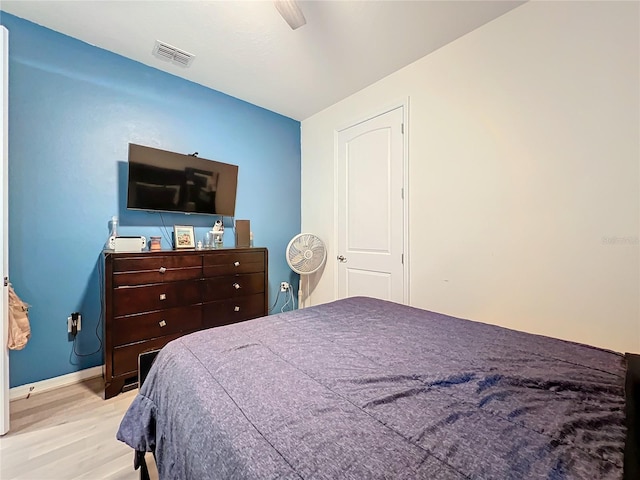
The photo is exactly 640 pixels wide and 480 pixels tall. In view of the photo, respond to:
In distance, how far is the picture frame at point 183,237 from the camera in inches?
98.7

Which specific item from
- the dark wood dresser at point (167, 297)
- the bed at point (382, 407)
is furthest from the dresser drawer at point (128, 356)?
the bed at point (382, 407)

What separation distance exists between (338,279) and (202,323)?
1.46 meters

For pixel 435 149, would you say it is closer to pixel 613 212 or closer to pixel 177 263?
pixel 613 212

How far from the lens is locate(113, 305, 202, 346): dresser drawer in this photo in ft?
6.25

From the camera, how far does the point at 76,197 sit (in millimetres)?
2098

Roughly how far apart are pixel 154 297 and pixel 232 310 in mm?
646

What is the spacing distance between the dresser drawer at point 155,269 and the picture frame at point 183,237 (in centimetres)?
38

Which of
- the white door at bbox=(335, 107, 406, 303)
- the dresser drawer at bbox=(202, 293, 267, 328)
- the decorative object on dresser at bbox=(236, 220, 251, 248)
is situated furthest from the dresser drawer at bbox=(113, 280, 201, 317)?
the white door at bbox=(335, 107, 406, 303)

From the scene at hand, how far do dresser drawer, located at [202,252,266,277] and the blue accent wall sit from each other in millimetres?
550

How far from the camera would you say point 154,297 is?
6.71 feet

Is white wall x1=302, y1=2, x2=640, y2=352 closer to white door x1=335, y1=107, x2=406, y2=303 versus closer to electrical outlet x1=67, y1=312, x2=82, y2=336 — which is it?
white door x1=335, y1=107, x2=406, y2=303

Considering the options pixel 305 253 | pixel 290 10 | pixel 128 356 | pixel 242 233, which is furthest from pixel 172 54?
pixel 128 356

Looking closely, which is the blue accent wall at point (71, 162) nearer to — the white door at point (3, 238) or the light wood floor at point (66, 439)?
the light wood floor at point (66, 439)

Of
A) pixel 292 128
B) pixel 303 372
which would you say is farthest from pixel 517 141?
pixel 292 128
